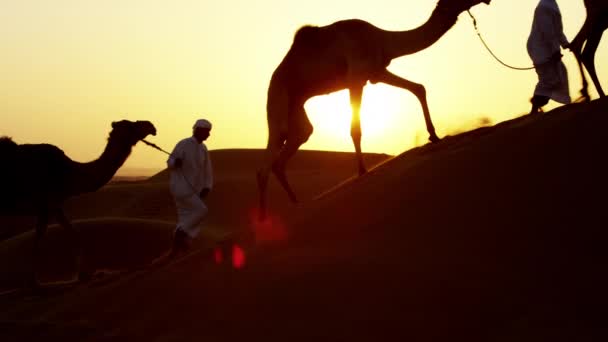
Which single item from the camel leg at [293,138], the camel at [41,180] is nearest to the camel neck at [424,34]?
the camel leg at [293,138]

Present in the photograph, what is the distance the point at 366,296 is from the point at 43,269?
38.9 ft

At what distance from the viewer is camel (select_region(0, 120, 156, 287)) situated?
11.2m

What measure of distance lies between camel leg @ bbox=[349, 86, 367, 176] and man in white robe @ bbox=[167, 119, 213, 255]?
306 centimetres

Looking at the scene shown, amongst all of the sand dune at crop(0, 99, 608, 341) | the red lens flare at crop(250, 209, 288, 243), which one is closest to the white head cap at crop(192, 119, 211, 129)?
the red lens flare at crop(250, 209, 288, 243)

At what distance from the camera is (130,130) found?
1202 centimetres

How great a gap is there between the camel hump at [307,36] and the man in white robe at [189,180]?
258 centimetres

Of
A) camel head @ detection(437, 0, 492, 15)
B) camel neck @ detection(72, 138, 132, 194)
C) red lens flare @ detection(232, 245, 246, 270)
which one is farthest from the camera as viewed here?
camel neck @ detection(72, 138, 132, 194)

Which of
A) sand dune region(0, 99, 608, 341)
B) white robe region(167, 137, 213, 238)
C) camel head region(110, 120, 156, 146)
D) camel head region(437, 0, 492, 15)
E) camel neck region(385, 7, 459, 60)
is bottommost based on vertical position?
sand dune region(0, 99, 608, 341)

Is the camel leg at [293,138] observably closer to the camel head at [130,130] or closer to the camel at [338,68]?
the camel at [338,68]

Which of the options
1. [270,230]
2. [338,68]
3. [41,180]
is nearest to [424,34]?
[338,68]

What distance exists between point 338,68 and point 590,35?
2941 mm

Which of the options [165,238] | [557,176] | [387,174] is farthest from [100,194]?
[557,176]

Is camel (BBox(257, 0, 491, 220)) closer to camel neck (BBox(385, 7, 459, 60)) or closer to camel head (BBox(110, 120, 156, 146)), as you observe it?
camel neck (BBox(385, 7, 459, 60))

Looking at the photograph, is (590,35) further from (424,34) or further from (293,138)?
(293,138)
